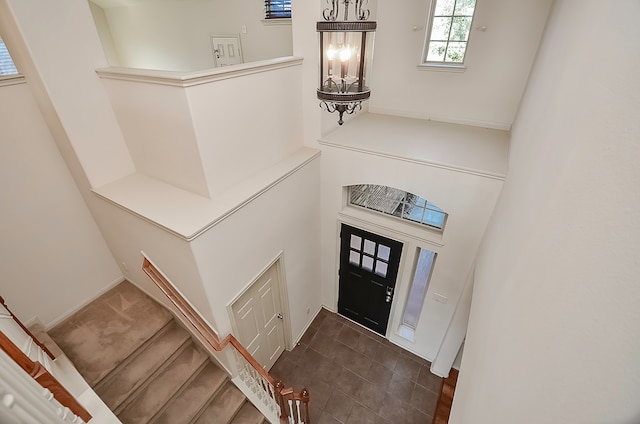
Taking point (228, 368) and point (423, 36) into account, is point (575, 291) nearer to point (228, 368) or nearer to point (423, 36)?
point (228, 368)

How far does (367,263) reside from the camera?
181 inches

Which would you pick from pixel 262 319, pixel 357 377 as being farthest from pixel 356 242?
pixel 357 377

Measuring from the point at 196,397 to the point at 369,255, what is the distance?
9.27ft

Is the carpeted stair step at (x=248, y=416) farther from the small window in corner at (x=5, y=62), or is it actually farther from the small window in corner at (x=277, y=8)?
the small window in corner at (x=277, y=8)

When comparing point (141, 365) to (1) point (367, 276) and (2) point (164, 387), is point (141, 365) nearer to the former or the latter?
(2) point (164, 387)

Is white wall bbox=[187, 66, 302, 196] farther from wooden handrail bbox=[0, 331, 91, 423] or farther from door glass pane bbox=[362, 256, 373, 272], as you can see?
door glass pane bbox=[362, 256, 373, 272]

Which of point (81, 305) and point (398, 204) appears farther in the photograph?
point (398, 204)

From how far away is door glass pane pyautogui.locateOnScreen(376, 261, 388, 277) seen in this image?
14.5 feet

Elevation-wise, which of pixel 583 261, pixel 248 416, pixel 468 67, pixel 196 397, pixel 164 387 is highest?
pixel 468 67

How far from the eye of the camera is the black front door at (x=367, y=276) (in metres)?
4.30

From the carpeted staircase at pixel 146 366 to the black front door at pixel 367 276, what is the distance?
7.27 feet

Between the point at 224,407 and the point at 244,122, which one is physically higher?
the point at 244,122

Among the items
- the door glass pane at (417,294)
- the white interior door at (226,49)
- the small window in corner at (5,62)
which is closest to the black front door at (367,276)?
the door glass pane at (417,294)

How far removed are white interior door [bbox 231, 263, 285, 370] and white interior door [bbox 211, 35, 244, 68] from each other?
3.63 metres
